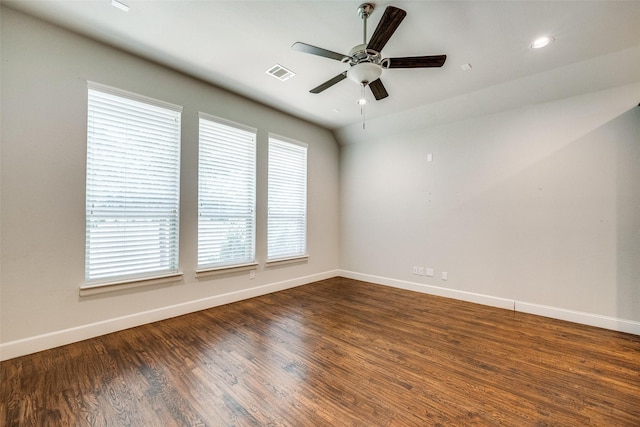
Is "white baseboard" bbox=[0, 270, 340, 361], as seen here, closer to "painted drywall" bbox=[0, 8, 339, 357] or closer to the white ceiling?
"painted drywall" bbox=[0, 8, 339, 357]

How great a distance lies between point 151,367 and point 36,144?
2.34m

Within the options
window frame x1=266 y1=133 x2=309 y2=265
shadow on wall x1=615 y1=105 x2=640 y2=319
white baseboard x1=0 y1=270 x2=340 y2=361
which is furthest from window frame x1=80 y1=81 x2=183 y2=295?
shadow on wall x1=615 y1=105 x2=640 y2=319

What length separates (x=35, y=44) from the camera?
250 cm

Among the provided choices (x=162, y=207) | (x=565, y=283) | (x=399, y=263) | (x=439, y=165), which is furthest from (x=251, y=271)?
(x=565, y=283)

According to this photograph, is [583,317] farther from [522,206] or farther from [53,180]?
[53,180]

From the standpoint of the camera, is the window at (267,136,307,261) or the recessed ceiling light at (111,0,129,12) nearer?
the recessed ceiling light at (111,0,129,12)

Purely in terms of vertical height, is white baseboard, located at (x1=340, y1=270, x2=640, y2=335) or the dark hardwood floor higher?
white baseboard, located at (x1=340, y1=270, x2=640, y2=335)

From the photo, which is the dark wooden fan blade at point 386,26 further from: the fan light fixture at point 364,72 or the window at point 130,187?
the window at point 130,187

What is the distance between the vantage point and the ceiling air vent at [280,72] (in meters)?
3.25

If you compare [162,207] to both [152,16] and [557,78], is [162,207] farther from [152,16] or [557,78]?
[557,78]

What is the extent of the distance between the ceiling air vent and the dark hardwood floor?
10.3 feet

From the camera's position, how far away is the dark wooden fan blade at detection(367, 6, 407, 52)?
1.90 metres

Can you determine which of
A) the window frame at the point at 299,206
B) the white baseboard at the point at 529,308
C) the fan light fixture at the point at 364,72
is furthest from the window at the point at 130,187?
the white baseboard at the point at 529,308

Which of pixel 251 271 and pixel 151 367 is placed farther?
pixel 251 271
